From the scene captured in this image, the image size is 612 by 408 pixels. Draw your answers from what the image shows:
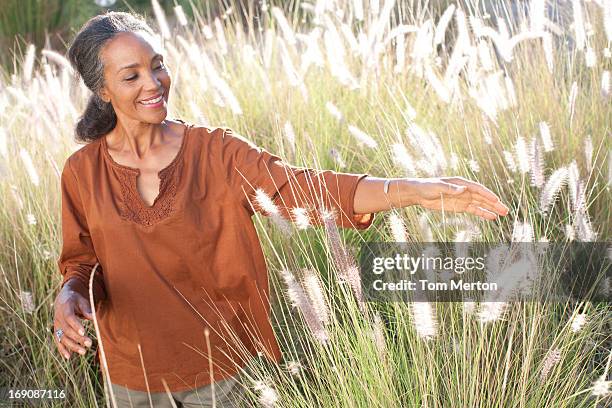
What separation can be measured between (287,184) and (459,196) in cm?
67

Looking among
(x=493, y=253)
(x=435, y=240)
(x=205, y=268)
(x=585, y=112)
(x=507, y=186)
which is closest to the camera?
(x=493, y=253)

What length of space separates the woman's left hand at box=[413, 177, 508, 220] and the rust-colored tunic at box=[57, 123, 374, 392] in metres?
0.52

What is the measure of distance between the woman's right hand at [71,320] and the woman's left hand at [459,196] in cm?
105

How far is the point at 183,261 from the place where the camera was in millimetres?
2973

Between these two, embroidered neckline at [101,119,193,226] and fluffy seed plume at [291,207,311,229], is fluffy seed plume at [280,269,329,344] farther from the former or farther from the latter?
embroidered neckline at [101,119,193,226]

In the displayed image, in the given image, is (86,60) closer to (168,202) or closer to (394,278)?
(168,202)

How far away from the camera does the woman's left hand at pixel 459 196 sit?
2.37 metres

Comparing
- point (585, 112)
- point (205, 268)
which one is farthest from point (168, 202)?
point (585, 112)

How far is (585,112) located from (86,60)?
241cm

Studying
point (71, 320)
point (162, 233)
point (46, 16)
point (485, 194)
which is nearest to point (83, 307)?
point (71, 320)

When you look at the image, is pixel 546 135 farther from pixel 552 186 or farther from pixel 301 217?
pixel 301 217

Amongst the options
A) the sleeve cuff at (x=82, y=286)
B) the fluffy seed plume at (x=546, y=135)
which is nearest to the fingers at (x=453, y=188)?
the fluffy seed plume at (x=546, y=135)

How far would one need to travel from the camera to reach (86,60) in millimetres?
3045

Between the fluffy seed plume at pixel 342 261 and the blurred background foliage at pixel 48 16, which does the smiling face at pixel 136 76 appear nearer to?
the fluffy seed plume at pixel 342 261
